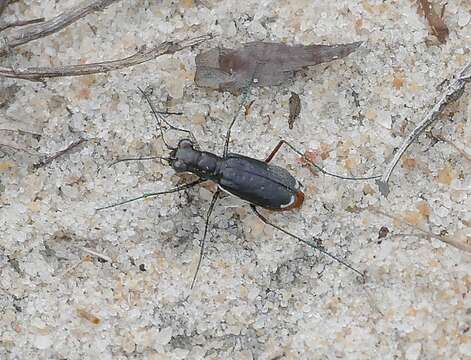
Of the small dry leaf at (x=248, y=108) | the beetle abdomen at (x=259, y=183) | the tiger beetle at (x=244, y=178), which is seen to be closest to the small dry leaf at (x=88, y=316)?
the tiger beetle at (x=244, y=178)

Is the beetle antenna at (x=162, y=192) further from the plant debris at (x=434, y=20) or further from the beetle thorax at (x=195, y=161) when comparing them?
the plant debris at (x=434, y=20)

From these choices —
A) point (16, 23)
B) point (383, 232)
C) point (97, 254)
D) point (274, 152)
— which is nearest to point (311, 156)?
point (274, 152)

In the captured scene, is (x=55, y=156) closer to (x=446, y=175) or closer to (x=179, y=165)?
(x=179, y=165)

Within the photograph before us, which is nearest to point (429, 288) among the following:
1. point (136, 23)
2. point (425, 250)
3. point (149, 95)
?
point (425, 250)

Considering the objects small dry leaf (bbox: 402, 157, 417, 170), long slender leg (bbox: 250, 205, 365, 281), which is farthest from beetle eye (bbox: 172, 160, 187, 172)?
small dry leaf (bbox: 402, 157, 417, 170)

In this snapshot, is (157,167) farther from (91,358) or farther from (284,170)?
(91,358)

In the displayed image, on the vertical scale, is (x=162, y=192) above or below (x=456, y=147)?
below

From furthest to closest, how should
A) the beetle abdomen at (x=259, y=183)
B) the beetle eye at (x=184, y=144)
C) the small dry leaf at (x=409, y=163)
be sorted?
the small dry leaf at (x=409, y=163) → the beetle eye at (x=184, y=144) → the beetle abdomen at (x=259, y=183)
